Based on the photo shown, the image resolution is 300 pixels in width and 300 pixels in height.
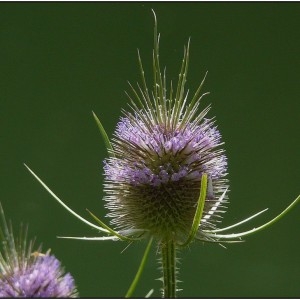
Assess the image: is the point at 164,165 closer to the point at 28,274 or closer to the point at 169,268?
the point at 169,268

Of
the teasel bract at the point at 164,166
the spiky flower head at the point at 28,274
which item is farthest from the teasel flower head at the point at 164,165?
the spiky flower head at the point at 28,274

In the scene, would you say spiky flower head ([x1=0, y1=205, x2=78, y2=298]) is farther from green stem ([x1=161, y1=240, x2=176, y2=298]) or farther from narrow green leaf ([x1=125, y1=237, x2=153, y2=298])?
green stem ([x1=161, y1=240, x2=176, y2=298])

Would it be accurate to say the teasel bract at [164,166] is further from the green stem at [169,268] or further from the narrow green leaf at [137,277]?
the narrow green leaf at [137,277]

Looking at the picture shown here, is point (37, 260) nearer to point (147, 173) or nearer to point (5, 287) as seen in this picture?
point (5, 287)

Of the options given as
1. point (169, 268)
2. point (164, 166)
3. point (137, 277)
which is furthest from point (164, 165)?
point (137, 277)

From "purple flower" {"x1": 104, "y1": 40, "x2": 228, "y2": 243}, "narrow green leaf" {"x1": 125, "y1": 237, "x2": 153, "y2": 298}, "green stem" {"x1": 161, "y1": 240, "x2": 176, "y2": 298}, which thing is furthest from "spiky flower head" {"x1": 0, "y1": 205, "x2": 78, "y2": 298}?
"purple flower" {"x1": 104, "y1": 40, "x2": 228, "y2": 243}

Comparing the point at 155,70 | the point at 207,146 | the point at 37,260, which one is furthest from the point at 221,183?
the point at 37,260

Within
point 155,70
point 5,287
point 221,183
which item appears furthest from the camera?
point 221,183
